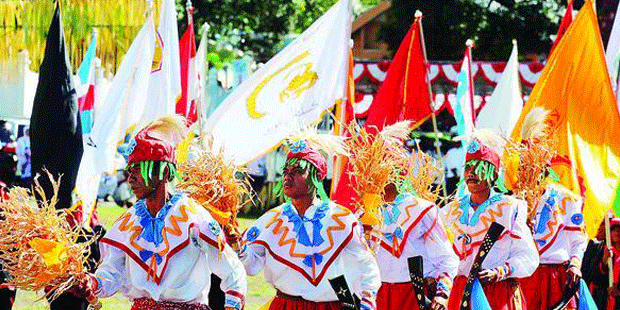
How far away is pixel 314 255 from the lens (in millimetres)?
6809

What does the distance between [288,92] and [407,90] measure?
6.02 feet

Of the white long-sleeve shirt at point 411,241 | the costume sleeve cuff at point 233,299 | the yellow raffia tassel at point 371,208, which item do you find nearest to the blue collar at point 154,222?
the costume sleeve cuff at point 233,299

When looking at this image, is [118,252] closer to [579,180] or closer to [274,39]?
[579,180]

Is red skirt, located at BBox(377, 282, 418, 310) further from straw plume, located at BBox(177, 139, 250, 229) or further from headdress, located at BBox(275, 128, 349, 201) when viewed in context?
straw plume, located at BBox(177, 139, 250, 229)

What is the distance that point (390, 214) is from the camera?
8.30 m

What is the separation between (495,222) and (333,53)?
2.94 m

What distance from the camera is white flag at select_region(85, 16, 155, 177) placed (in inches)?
381

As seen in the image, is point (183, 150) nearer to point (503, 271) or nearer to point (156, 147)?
point (156, 147)

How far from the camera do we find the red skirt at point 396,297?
8219mm

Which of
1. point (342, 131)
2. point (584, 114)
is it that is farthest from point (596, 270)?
point (342, 131)

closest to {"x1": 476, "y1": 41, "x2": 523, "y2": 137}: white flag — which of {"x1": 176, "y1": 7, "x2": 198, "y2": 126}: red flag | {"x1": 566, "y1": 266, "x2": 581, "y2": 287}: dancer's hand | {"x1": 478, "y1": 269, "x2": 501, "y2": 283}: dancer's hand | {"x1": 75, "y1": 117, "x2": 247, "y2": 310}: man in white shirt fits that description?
{"x1": 176, "y1": 7, "x2": 198, "y2": 126}: red flag

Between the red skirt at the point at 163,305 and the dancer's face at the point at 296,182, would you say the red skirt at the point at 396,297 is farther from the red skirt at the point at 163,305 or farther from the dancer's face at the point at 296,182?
the red skirt at the point at 163,305

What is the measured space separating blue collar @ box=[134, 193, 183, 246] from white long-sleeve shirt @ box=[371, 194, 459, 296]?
77.1 inches

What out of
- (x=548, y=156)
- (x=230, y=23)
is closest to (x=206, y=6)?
(x=230, y=23)
